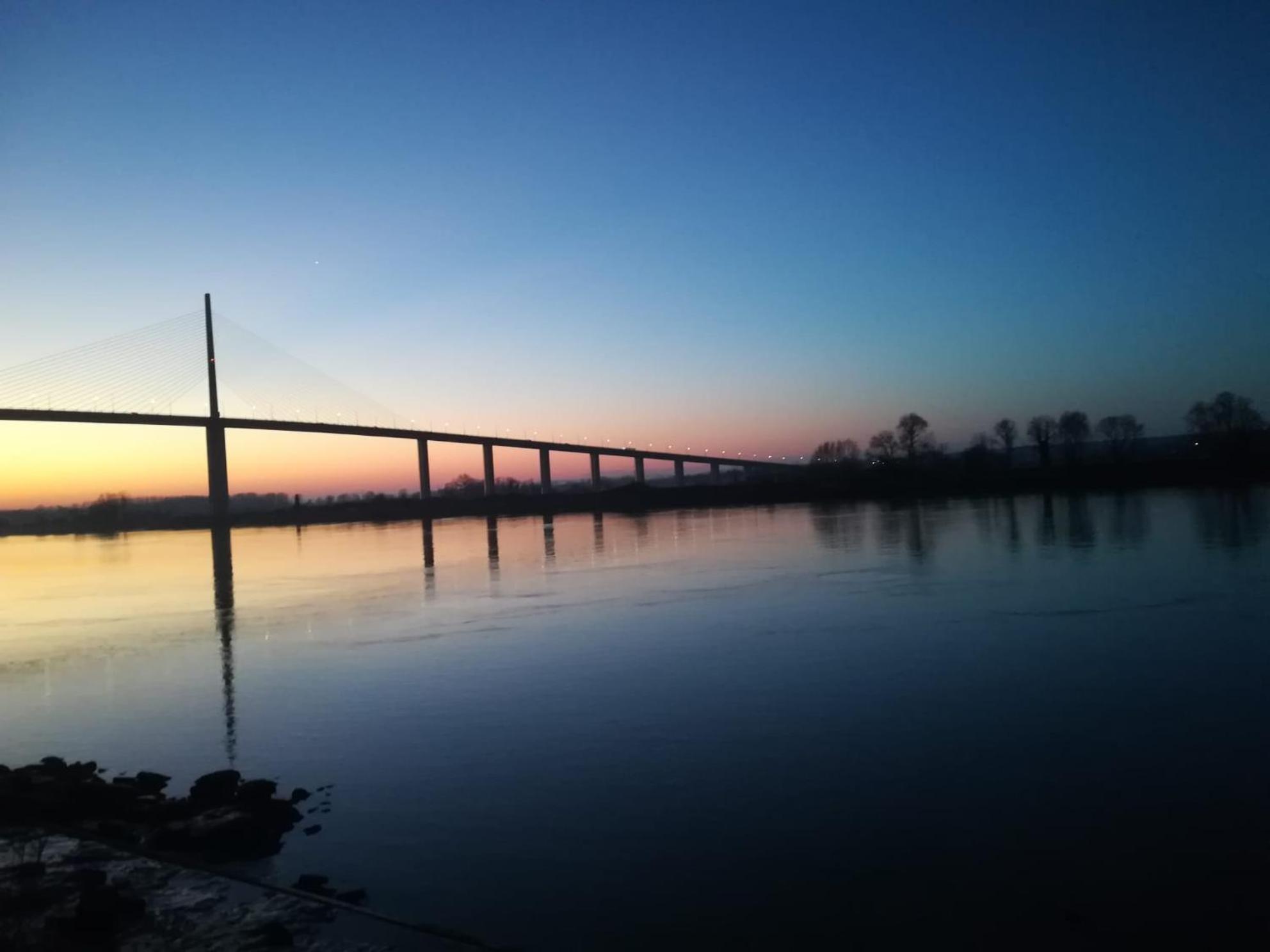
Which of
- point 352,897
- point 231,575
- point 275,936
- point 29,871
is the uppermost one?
point 231,575

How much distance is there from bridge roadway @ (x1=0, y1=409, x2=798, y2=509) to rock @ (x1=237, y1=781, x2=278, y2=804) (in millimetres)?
54553

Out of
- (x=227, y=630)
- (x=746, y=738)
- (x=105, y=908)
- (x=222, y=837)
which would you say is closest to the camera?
(x=105, y=908)

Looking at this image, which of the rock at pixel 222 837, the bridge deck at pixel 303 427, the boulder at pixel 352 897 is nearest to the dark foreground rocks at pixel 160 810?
the rock at pixel 222 837

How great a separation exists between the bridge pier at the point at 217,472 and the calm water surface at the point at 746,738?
1650 inches

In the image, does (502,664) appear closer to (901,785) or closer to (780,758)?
(780,758)

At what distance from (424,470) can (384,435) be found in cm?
466

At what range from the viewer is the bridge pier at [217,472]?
200 ft

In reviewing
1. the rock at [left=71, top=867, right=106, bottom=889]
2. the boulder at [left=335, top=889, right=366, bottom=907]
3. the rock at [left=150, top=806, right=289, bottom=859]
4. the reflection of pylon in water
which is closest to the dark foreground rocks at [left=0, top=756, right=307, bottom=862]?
the rock at [left=150, top=806, right=289, bottom=859]

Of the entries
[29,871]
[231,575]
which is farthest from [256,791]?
[231,575]

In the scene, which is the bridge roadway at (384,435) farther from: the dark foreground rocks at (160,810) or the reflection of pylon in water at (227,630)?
the dark foreground rocks at (160,810)

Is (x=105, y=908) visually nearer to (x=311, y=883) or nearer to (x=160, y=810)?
(x=311, y=883)

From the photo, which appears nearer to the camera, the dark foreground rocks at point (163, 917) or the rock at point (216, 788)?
the dark foreground rocks at point (163, 917)

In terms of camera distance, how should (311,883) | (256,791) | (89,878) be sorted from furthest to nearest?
(256,791) < (311,883) < (89,878)

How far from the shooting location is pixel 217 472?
202 ft
